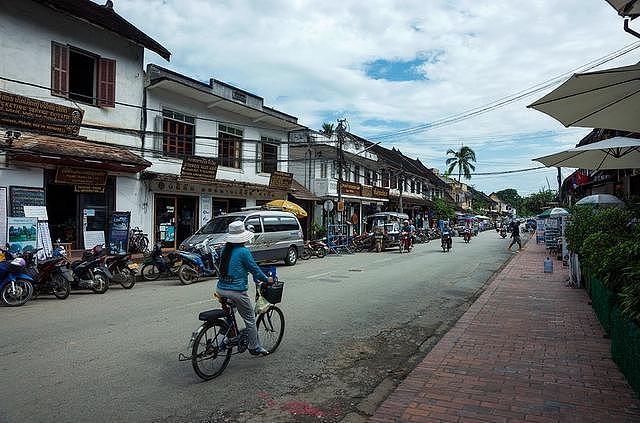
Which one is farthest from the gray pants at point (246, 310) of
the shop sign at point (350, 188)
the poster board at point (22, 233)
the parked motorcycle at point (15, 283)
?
the shop sign at point (350, 188)

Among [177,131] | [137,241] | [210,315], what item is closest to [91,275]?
[137,241]

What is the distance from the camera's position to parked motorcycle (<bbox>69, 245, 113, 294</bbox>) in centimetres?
1110

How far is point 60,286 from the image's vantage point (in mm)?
10398

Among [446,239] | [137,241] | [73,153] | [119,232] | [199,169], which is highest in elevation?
[199,169]

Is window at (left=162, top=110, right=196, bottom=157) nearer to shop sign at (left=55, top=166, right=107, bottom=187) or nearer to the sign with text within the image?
shop sign at (left=55, top=166, right=107, bottom=187)

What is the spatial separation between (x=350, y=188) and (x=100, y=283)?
2138 centimetres

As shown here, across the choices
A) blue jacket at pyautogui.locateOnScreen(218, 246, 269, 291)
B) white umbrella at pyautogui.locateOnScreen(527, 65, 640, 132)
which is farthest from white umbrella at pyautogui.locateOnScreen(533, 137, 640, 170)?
blue jacket at pyautogui.locateOnScreen(218, 246, 269, 291)

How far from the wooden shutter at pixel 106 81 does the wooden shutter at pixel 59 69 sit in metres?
1.17

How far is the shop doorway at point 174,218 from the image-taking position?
18.3 metres

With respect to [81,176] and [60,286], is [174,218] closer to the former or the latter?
[81,176]

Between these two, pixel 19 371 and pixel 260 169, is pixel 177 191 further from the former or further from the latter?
pixel 19 371

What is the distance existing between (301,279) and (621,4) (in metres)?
10.2

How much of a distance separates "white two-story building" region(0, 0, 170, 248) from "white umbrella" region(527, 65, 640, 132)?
37.9 feet

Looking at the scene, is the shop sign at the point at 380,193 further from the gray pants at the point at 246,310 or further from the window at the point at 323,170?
the gray pants at the point at 246,310
